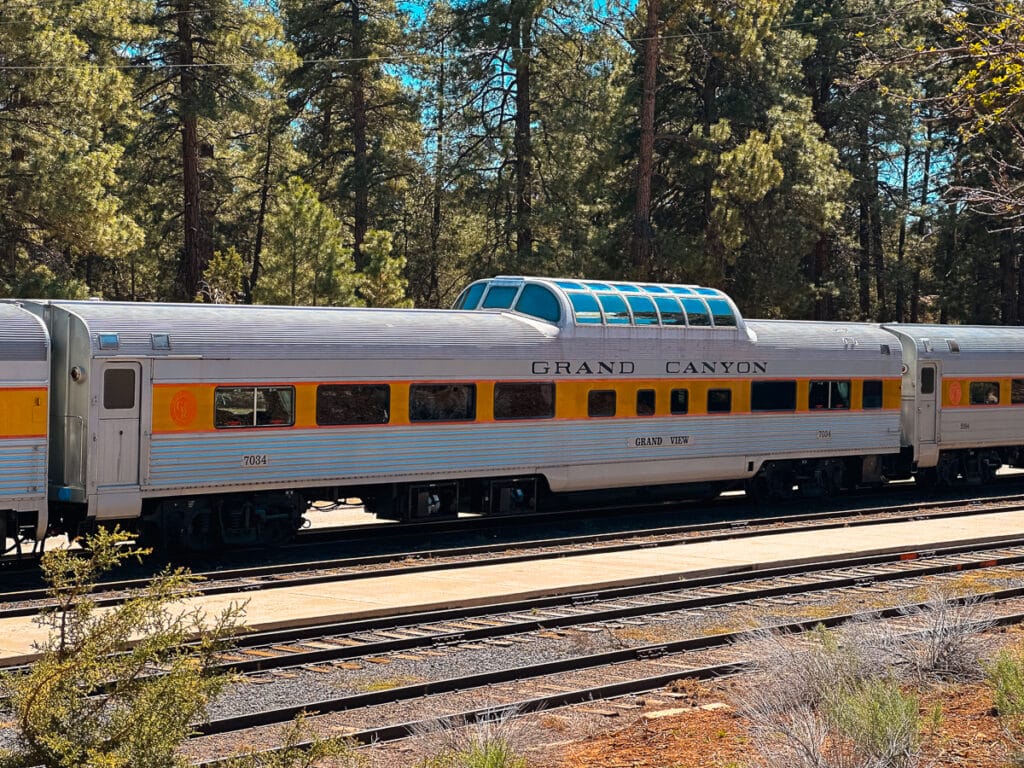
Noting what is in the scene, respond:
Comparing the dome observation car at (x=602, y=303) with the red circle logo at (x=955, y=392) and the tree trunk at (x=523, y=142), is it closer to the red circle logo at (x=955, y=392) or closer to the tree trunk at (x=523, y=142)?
the red circle logo at (x=955, y=392)

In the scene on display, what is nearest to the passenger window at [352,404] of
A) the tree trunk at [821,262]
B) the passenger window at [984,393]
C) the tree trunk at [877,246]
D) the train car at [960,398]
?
the train car at [960,398]

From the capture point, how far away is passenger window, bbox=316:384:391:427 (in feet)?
61.4

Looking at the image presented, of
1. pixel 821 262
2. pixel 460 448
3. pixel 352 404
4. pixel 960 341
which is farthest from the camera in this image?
pixel 821 262

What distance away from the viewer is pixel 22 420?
15.9 m

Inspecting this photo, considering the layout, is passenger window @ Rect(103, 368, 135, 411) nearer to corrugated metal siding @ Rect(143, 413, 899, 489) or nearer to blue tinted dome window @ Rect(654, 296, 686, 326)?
corrugated metal siding @ Rect(143, 413, 899, 489)

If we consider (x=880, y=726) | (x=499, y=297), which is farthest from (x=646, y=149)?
(x=880, y=726)

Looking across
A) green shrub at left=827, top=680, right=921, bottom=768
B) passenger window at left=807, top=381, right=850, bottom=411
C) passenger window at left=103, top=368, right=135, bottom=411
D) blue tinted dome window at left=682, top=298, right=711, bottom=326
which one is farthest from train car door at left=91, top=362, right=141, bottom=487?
passenger window at left=807, top=381, right=850, bottom=411

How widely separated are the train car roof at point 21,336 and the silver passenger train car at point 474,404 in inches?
3.2

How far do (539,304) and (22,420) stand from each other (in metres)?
8.98

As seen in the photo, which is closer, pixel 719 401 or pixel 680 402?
pixel 680 402

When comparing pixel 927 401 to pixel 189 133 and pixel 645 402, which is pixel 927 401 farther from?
pixel 189 133

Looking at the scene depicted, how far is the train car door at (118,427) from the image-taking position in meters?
16.5

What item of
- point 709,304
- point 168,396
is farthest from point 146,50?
point 168,396

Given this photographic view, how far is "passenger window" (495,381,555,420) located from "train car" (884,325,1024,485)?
10.1 metres
